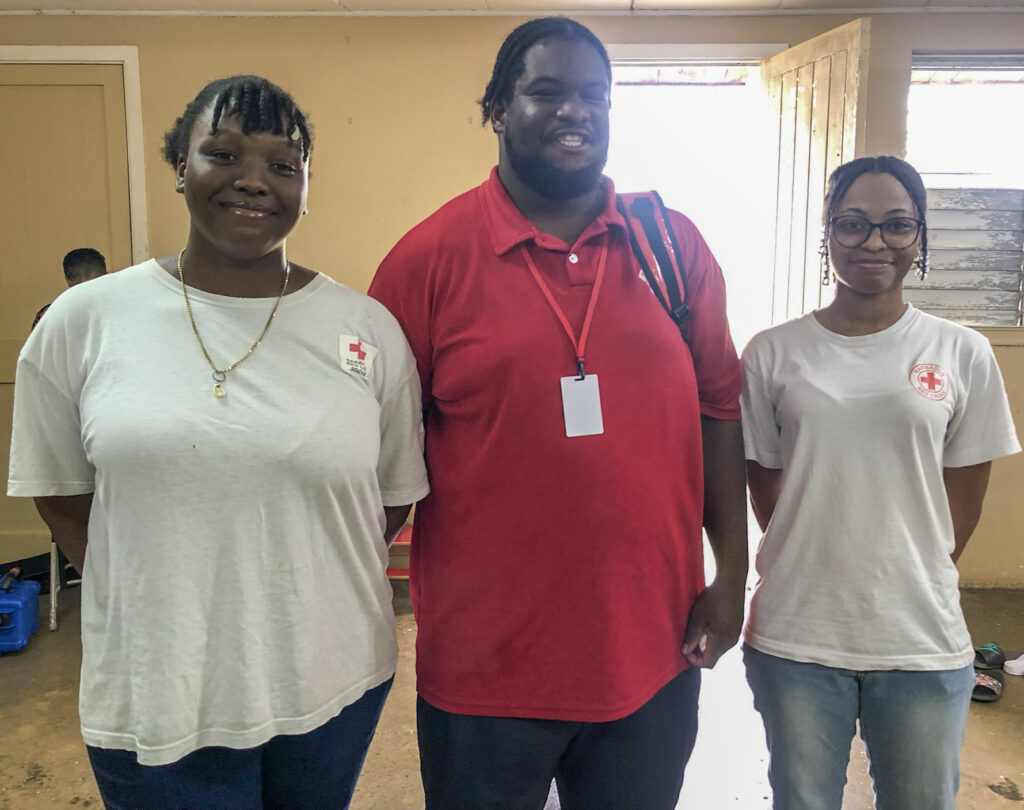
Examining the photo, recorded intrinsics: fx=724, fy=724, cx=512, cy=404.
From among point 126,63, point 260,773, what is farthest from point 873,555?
point 126,63

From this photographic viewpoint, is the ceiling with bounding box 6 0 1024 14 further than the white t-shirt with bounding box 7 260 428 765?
Yes

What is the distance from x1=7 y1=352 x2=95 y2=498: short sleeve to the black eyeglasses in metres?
1.37

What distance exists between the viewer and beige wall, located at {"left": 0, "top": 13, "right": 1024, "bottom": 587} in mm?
3721

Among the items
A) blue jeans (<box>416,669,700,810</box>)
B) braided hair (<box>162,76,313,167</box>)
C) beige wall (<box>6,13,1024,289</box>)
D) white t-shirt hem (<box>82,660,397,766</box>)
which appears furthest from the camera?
beige wall (<box>6,13,1024,289</box>)

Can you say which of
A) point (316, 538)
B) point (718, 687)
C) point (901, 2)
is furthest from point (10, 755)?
point (901, 2)

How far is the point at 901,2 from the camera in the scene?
3.68m

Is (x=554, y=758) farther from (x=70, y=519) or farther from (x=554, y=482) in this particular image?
(x=70, y=519)

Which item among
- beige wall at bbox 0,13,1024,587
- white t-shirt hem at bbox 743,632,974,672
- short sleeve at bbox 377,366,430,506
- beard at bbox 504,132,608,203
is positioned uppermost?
beige wall at bbox 0,13,1024,587

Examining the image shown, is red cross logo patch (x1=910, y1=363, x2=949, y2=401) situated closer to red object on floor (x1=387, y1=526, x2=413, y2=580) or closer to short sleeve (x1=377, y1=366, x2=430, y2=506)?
short sleeve (x1=377, y1=366, x2=430, y2=506)

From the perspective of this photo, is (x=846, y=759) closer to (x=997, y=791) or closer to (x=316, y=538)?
(x=316, y=538)

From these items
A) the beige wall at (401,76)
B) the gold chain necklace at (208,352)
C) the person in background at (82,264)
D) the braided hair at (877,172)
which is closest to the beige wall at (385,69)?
the beige wall at (401,76)

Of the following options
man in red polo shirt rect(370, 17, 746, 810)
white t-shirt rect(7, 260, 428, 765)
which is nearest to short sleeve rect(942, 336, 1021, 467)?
man in red polo shirt rect(370, 17, 746, 810)

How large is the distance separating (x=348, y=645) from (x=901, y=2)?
4.19 meters

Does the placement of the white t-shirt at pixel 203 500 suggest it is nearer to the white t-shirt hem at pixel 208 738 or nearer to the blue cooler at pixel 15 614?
the white t-shirt hem at pixel 208 738
